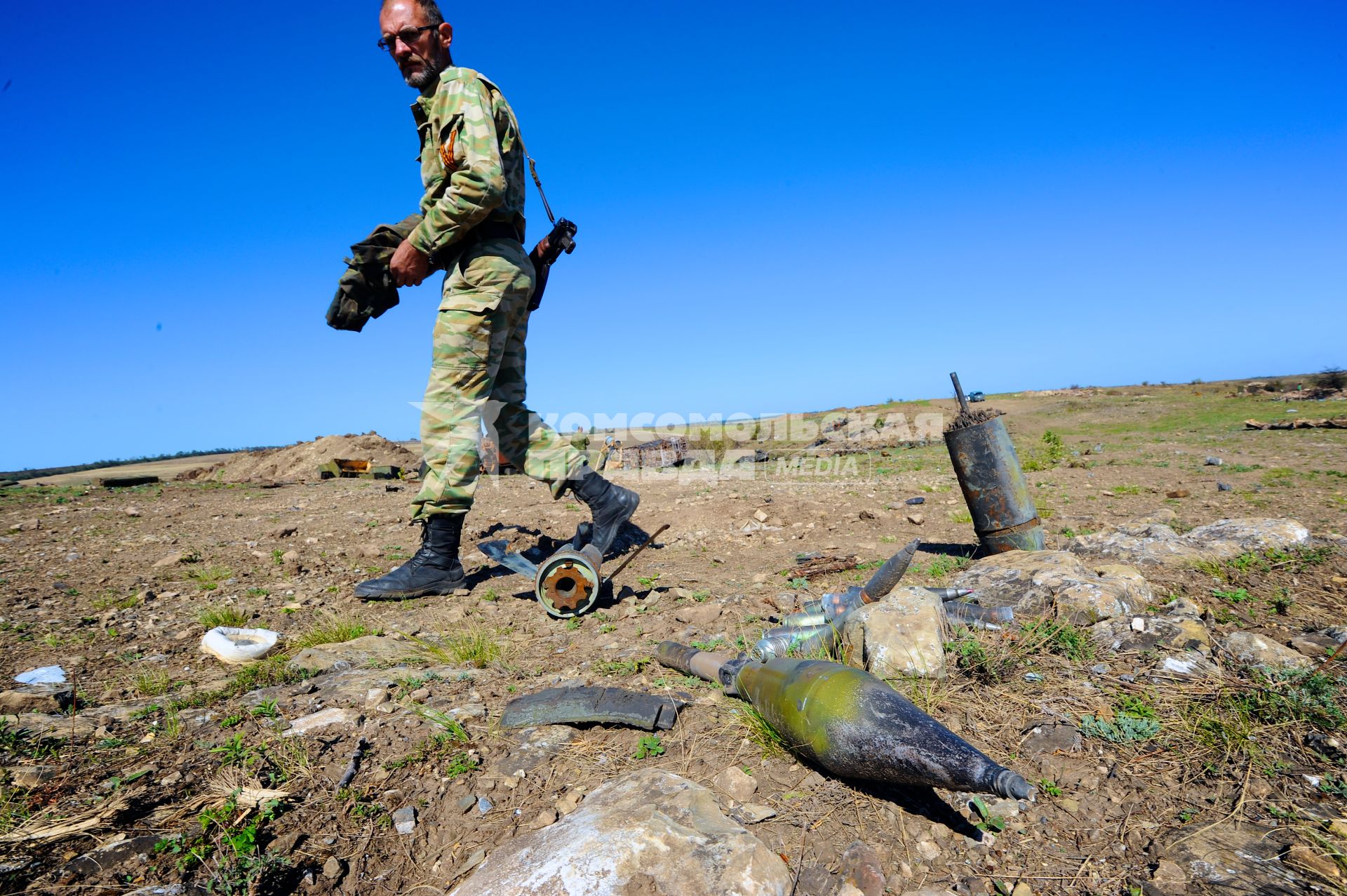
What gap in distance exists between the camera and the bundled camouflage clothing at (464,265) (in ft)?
11.1

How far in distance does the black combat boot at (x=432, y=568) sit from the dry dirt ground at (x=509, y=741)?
0.11m

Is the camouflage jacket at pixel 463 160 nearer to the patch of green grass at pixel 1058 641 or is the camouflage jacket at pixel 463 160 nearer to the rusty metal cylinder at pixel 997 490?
the rusty metal cylinder at pixel 997 490

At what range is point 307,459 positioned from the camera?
1169cm

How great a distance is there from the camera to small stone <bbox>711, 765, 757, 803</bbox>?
1.74m

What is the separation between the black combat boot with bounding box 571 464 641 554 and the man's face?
7.71ft

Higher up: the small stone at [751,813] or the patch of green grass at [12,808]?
the patch of green grass at [12,808]

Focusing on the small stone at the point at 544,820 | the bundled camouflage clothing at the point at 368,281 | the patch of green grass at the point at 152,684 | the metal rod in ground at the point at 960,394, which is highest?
the bundled camouflage clothing at the point at 368,281

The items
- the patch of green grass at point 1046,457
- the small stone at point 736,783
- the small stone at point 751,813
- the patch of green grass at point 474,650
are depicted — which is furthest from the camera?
the patch of green grass at point 1046,457

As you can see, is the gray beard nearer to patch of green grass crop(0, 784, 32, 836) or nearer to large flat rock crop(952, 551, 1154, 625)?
patch of green grass crop(0, 784, 32, 836)

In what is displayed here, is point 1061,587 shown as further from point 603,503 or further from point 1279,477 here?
point 1279,477

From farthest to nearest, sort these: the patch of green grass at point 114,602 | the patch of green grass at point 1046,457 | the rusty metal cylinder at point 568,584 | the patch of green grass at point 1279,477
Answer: the patch of green grass at point 1046,457 → the patch of green grass at point 1279,477 → the patch of green grass at point 114,602 → the rusty metal cylinder at point 568,584

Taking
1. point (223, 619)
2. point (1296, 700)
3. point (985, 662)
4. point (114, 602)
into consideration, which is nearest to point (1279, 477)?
point (1296, 700)

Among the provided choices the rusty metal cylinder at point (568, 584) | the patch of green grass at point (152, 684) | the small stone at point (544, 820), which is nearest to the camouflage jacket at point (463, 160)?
the rusty metal cylinder at point (568, 584)

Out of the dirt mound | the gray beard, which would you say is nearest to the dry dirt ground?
the gray beard
